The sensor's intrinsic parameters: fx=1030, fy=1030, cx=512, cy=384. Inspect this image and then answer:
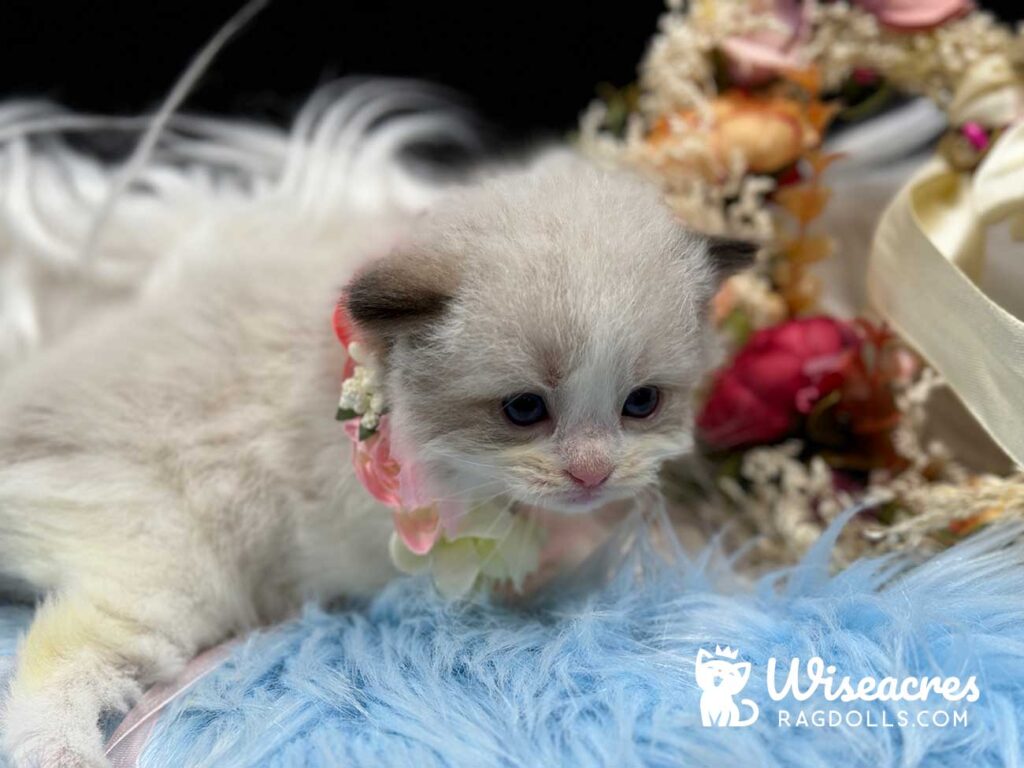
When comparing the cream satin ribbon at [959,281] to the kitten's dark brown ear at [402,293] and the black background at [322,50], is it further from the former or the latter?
the black background at [322,50]

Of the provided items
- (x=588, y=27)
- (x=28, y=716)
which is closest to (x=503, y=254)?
(x=28, y=716)

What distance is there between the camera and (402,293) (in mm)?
879

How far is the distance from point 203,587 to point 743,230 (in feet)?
2.71

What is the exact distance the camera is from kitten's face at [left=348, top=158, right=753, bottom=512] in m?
0.87

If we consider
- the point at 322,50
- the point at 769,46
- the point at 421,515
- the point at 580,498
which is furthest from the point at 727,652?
the point at 322,50

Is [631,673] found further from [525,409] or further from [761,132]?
[761,132]

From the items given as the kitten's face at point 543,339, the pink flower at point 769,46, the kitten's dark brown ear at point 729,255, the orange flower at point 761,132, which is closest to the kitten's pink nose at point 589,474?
the kitten's face at point 543,339

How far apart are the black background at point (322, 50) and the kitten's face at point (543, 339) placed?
0.92m

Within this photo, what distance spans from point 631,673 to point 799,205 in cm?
75

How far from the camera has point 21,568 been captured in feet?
3.42

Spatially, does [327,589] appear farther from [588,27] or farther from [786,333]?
[588,27]

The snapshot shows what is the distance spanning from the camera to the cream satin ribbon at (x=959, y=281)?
1.04 meters

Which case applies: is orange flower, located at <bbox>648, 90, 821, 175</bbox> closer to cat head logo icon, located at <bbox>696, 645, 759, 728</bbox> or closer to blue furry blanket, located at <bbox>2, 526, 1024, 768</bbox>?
blue furry blanket, located at <bbox>2, 526, 1024, 768</bbox>

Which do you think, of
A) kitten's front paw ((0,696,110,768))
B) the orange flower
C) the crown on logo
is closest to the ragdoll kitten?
kitten's front paw ((0,696,110,768))
